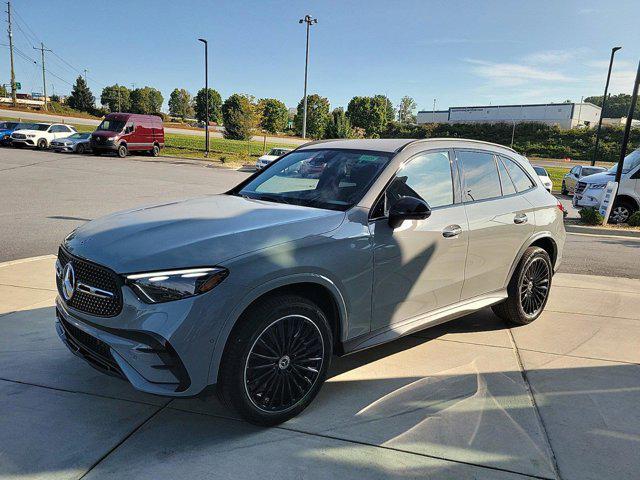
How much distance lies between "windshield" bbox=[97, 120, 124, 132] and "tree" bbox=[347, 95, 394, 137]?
79.7 m

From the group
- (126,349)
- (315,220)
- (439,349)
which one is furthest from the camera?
(439,349)

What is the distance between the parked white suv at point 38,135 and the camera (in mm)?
31094

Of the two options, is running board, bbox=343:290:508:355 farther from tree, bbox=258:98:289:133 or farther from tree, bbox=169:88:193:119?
tree, bbox=169:88:193:119

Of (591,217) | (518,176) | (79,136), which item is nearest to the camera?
(518,176)

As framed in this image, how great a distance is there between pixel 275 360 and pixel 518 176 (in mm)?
3213

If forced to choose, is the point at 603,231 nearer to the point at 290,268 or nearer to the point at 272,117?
the point at 290,268

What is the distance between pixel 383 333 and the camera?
11.6 ft

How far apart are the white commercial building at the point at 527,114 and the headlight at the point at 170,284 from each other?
9811cm

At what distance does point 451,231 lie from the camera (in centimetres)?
386

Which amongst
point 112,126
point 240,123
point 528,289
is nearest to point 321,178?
point 528,289

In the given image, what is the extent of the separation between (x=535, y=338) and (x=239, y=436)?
3.08 metres

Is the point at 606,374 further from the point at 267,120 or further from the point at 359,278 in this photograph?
the point at 267,120

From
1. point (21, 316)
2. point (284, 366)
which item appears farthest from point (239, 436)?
point (21, 316)

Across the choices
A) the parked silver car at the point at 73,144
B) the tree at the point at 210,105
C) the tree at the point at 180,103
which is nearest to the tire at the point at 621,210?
the parked silver car at the point at 73,144
